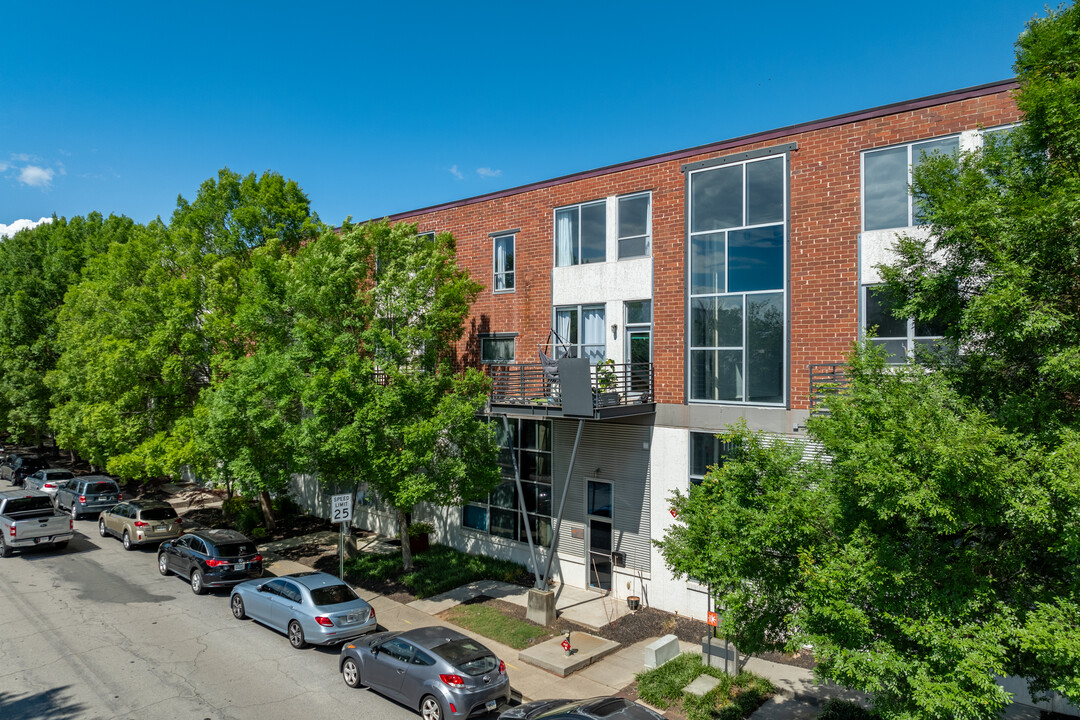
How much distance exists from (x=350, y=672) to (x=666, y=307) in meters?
11.1

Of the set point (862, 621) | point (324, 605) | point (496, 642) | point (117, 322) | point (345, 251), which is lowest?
point (496, 642)

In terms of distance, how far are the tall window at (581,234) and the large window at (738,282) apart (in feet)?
9.26

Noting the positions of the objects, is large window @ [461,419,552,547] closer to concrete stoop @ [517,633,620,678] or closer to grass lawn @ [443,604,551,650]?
grass lawn @ [443,604,551,650]

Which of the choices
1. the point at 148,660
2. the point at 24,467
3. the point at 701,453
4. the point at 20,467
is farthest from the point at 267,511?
the point at 20,467

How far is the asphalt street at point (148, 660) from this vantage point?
11.3m

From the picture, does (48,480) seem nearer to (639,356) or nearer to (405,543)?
(405,543)

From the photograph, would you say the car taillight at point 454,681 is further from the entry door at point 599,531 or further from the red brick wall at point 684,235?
the red brick wall at point 684,235

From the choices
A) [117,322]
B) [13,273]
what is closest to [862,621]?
[117,322]

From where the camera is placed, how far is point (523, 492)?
1997 centimetres

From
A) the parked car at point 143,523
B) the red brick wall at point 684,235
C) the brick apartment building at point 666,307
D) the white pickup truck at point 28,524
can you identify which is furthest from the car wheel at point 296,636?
the white pickup truck at point 28,524

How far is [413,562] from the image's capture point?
66.9ft

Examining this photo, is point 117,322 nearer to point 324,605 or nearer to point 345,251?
point 345,251

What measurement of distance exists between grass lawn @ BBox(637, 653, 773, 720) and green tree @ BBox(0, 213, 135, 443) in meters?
32.8

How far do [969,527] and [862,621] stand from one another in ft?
5.96
